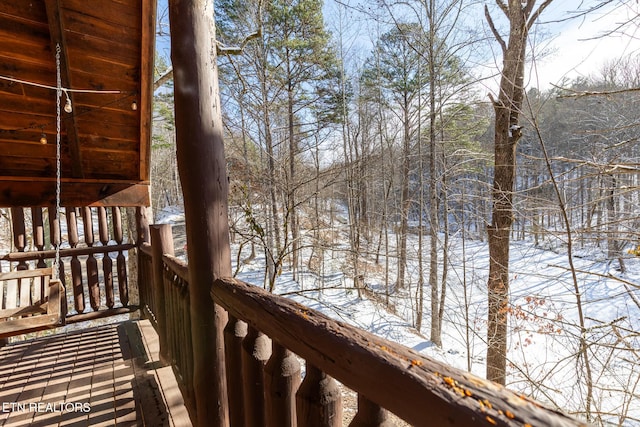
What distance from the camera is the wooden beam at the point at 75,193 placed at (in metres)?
2.92

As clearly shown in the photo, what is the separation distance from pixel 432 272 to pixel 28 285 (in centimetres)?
774

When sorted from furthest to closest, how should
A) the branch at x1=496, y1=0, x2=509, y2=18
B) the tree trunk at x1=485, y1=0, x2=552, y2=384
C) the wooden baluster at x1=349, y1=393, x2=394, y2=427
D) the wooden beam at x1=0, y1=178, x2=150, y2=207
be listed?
the branch at x1=496, y1=0, x2=509, y2=18 → the tree trunk at x1=485, y1=0, x2=552, y2=384 → the wooden beam at x1=0, y1=178, x2=150, y2=207 → the wooden baluster at x1=349, y1=393, x2=394, y2=427

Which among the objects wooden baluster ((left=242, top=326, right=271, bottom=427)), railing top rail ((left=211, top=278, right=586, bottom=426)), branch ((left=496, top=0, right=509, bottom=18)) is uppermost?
branch ((left=496, top=0, right=509, bottom=18))

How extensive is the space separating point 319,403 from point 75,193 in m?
3.72

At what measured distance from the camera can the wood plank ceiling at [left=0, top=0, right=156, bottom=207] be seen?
235cm

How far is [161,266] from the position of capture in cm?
229

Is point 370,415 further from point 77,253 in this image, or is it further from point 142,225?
point 77,253

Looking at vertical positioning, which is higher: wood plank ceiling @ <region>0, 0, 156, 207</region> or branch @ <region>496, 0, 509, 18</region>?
branch @ <region>496, 0, 509, 18</region>

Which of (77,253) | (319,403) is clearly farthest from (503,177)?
(77,253)

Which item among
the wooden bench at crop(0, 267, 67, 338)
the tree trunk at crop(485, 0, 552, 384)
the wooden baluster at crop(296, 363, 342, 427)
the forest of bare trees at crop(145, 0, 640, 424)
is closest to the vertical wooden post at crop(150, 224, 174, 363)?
the wooden bench at crop(0, 267, 67, 338)

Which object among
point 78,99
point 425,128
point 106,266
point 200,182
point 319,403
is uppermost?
point 425,128

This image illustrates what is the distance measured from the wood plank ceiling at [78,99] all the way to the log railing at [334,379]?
2478 mm

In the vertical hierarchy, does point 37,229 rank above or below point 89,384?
above

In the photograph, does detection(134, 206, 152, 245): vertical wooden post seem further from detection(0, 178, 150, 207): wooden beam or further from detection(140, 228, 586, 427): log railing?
detection(140, 228, 586, 427): log railing
